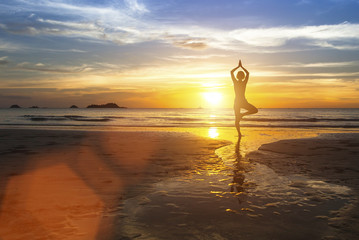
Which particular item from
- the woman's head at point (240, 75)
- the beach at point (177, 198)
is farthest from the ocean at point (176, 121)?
the beach at point (177, 198)

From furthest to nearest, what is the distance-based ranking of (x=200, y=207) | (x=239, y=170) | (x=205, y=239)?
(x=239, y=170) → (x=200, y=207) → (x=205, y=239)

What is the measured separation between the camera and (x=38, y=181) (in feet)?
18.1

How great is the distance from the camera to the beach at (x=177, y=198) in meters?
3.27

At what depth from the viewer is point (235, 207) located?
4.05 m

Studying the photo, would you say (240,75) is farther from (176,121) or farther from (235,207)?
(176,121)

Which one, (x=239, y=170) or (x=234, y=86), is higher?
(x=234, y=86)

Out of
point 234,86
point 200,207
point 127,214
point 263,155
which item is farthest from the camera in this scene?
point 234,86

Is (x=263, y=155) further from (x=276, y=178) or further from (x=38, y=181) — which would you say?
(x=38, y=181)

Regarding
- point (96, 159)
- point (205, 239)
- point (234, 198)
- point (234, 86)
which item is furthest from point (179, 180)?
point (234, 86)

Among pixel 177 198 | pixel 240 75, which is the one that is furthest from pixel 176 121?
pixel 177 198

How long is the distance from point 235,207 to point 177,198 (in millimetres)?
975

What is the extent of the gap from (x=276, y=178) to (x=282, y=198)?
Result: 146 centimetres

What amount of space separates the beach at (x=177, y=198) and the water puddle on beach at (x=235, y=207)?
1 centimetres

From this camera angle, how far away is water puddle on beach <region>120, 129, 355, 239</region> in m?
3.25
